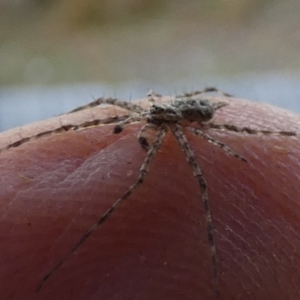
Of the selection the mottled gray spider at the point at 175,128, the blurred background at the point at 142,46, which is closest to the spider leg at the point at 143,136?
the mottled gray spider at the point at 175,128

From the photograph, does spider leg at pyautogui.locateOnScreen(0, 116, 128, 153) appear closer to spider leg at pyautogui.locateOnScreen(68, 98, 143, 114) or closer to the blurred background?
spider leg at pyautogui.locateOnScreen(68, 98, 143, 114)

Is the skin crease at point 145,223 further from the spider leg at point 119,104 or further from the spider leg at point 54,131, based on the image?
the spider leg at point 119,104

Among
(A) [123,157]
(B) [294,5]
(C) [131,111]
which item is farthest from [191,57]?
(A) [123,157]

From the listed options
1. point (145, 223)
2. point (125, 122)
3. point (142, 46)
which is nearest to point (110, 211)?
point (145, 223)

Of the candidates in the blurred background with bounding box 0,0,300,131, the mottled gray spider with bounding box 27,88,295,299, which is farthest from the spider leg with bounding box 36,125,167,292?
the blurred background with bounding box 0,0,300,131

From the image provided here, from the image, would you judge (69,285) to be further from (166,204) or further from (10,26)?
(10,26)
